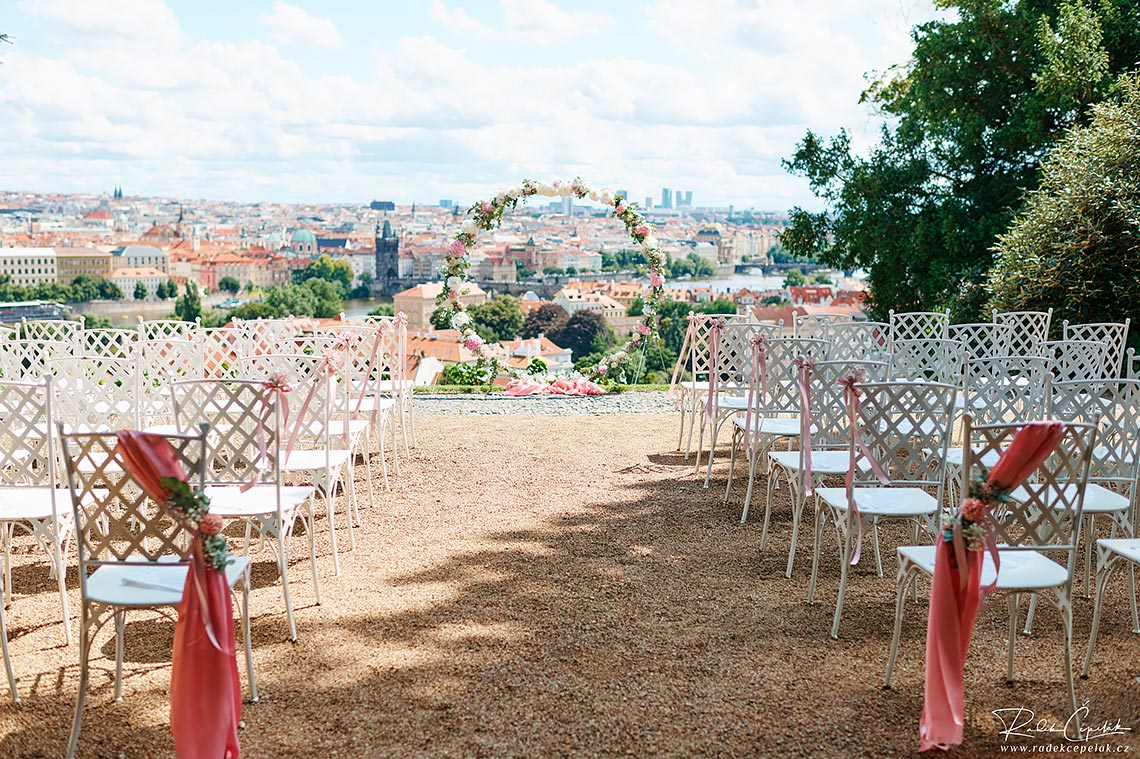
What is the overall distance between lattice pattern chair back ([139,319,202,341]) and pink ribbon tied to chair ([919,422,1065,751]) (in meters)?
5.72

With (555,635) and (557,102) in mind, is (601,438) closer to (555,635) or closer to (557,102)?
(555,635)

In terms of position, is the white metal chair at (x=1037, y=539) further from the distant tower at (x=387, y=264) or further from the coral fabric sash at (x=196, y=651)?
the distant tower at (x=387, y=264)

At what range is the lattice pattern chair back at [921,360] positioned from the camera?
6578 millimetres

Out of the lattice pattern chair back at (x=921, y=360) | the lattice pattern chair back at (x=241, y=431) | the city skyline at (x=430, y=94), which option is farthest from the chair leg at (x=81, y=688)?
the city skyline at (x=430, y=94)

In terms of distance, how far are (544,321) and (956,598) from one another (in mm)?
15811

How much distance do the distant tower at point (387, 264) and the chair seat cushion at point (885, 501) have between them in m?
29.3

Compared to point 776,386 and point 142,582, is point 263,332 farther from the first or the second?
point 142,582

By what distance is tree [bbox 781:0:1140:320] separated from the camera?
11.6 meters

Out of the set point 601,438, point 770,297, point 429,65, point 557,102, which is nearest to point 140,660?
point 601,438

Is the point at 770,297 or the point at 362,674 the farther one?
the point at 770,297

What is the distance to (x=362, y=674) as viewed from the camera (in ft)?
12.2

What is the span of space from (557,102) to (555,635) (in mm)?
57522

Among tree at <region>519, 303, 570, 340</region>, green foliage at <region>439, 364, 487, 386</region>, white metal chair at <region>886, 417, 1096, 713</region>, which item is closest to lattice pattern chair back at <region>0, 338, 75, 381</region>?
white metal chair at <region>886, 417, 1096, 713</region>

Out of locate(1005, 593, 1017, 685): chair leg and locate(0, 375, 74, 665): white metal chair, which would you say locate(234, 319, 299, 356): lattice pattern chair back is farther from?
locate(1005, 593, 1017, 685): chair leg
